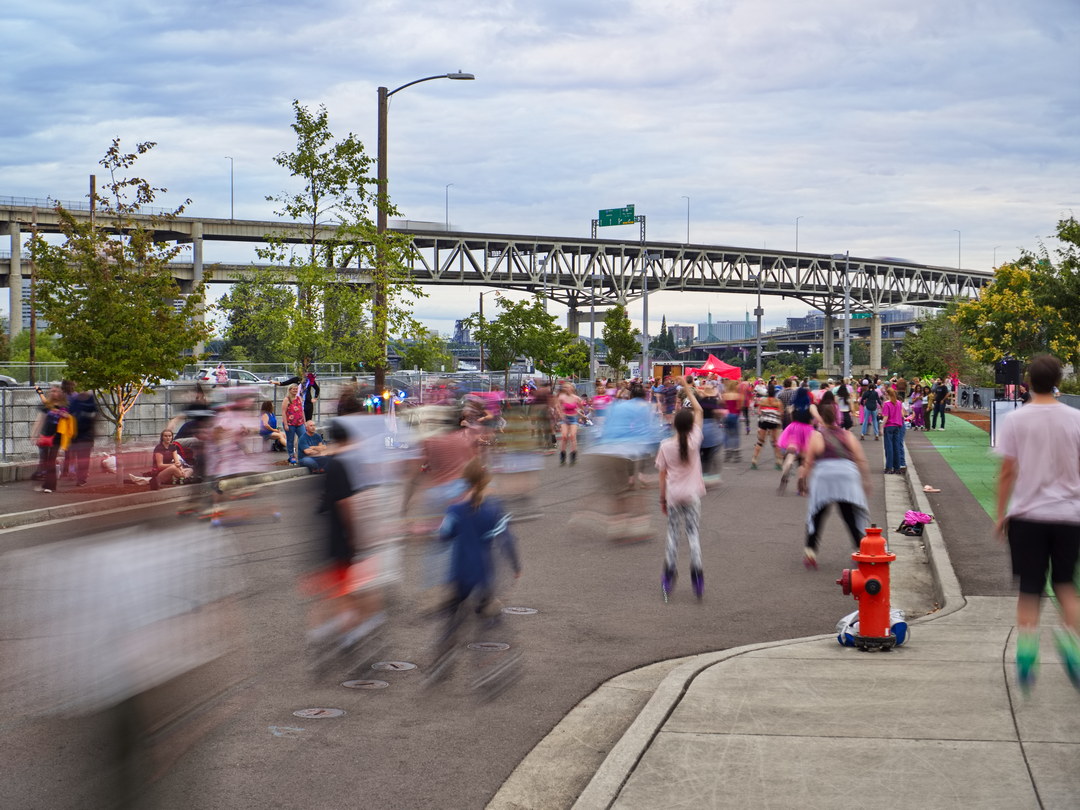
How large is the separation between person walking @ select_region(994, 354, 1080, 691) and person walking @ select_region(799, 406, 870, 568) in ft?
14.0

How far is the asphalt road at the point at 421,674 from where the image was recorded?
5.25 meters

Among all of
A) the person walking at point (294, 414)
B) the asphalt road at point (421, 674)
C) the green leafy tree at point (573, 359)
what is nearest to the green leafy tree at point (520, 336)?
the green leafy tree at point (573, 359)

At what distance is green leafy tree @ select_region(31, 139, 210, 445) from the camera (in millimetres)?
19969

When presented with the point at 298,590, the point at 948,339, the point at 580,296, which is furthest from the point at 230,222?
the point at 298,590

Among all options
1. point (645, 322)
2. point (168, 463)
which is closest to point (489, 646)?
point (168, 463)

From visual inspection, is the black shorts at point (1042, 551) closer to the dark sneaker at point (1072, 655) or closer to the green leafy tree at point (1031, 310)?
the dark sneaker at point (1072, 655)

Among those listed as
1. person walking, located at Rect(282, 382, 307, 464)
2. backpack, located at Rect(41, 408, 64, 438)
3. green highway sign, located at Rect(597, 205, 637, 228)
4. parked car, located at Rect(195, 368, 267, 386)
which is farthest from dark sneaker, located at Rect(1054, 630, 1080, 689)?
green highway sign, located at Rect(597, 205, 637, 228)

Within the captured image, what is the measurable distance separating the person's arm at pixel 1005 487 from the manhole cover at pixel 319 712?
3.90m

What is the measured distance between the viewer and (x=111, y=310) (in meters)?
20.0

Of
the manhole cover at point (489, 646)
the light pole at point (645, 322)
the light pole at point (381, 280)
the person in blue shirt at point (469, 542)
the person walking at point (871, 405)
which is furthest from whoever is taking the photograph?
the light pole at point (645, 322)

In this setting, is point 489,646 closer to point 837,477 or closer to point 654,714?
point 654,714

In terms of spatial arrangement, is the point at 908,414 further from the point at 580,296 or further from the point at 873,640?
the point at 580,296

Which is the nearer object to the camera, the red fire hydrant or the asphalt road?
the asphalt road

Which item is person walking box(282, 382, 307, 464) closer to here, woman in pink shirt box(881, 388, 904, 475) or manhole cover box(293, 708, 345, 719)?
woman in pink shirt box(881, 388, 904, 475)
